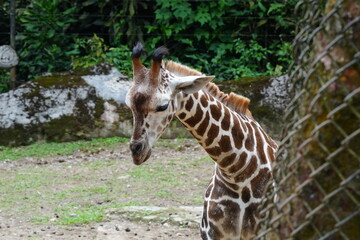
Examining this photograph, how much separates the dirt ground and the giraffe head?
2080 millimetres

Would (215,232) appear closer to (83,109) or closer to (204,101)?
(204,101)

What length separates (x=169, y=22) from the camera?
1309 centimetres

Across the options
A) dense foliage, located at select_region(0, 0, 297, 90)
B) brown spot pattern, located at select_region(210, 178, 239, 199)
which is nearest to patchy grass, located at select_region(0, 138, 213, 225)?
brown spot pattern, located at select_region(210, 178, 239, 199)

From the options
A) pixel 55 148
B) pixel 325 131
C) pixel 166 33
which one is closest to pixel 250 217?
pixel 325 131

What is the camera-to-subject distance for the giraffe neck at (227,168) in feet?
14.8

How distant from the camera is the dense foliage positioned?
12586 millimetres

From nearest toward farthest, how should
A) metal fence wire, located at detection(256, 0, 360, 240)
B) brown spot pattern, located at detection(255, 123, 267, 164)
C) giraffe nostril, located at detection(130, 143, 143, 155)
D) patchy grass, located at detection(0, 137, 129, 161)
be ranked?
metal fence wire, located at detection(256, 0, 360, 240) < giraffe nostril, located at detection(130, 143, 143, 155) < brown spot pattern, located at detection(255, 123, 267, 164) < patchy grass, located at detection(0, 137, 129, 161)

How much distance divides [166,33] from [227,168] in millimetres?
8380

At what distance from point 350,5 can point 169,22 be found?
11318mm

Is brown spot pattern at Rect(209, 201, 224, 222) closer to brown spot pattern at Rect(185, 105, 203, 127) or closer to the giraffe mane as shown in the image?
brown spot pattern at Rect(185, 105, 203, 127)

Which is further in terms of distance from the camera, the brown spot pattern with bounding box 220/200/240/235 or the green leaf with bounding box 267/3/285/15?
the green leaf with bounding box 267/3/285/15

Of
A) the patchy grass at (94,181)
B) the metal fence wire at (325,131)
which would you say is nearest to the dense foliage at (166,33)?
the patchy grass at (94,181)

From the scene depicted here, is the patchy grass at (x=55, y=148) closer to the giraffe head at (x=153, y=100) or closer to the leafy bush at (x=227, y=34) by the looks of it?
the leafy bush at (x=227, y=34)

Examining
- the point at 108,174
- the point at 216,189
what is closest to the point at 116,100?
the point at 108,174
